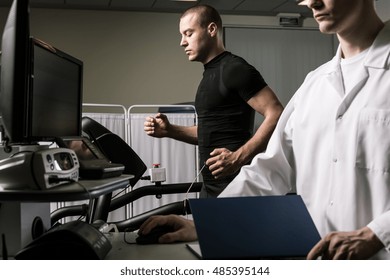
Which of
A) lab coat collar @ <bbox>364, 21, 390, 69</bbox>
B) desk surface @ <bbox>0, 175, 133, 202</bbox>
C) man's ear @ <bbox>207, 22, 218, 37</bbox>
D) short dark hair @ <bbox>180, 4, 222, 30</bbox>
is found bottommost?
desk surface @ <bbox>0, 175, 133, 202</bbox>

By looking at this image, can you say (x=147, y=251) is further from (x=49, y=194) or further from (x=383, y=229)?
(x=383, y=229)

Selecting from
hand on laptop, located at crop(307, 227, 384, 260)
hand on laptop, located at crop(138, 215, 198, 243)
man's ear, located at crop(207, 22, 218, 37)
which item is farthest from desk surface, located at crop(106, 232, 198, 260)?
man's ear, located at crop(207, 22, 218, 37)

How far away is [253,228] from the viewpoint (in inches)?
29.0

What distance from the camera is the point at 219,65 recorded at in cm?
197

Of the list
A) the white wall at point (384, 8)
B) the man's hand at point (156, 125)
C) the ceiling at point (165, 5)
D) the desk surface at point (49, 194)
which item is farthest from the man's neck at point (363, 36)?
the white wall at point (384, 8)

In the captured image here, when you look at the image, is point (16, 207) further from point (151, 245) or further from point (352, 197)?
point (352, 197)

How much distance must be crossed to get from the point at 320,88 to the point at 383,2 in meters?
5.01

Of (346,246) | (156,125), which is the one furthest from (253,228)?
(156,125)

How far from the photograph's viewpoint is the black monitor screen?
98 cm

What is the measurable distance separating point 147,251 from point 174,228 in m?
0.11

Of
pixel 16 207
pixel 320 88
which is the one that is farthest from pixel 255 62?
pixel 16 207

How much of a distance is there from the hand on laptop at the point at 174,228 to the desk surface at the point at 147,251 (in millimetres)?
17

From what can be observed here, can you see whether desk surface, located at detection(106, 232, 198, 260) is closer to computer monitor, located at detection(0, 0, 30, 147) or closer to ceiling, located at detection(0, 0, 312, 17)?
computer monitor, located at detection(0, 0, 30, 147)

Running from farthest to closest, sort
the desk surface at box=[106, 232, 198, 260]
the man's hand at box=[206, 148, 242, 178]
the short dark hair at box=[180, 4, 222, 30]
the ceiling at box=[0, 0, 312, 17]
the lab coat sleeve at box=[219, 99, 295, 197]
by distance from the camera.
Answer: the ceiling at box=[0, 0, 312, 17]
the short dark hair at box=[180, 4, 222, 30]
the man's hand at box=[206, 148, 242, 178]
the lab coat sleeve at box=[219, 99, 295, 197]
the desk surface at box=[106, 232, 198, 260]
